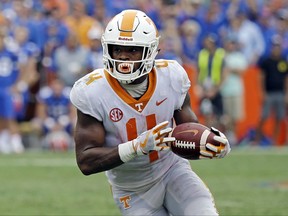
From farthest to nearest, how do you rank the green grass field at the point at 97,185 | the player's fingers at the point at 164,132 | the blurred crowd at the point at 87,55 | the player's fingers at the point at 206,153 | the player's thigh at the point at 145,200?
1. the blurred crowd at the point at 87,55
2. the green grass field at the point at 97,185
3. the player's thigh at the point at 145,200
4. the player's fingers at the point at 206,153
5. the player's fingers at the point at 164,132

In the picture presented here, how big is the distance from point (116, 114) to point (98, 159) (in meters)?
0.29

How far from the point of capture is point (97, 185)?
984 cm

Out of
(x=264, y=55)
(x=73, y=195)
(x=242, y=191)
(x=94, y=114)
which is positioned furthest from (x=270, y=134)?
(x=94, y=114)

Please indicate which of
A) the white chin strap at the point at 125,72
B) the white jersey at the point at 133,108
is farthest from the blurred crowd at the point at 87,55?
the white chin strap at the point at 125,72

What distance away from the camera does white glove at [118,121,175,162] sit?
4.52 metres

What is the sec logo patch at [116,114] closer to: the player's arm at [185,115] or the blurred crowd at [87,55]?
the player's arm at [185,115]

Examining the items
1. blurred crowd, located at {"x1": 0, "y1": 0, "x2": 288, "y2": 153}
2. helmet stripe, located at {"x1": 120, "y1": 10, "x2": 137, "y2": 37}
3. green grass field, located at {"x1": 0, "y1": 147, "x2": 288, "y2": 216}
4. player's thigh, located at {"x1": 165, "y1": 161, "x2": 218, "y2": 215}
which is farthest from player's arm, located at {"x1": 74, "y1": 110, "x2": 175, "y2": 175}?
blurred crowd, located at {"x1": 0, "y1": 0, "x2": 288, "y2": 153}

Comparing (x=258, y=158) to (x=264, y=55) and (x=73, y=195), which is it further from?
(x=73, y=195)

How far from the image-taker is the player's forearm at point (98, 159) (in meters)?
4.69

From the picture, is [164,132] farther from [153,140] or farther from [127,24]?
[127,24]

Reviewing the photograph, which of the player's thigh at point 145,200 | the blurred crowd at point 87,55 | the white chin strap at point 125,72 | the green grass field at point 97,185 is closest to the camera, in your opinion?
the white chin strap at point 125,72

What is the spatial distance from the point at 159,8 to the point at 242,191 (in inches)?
239

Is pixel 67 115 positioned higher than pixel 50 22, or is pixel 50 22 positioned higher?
pixel 50 22

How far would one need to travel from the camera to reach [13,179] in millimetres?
10188
